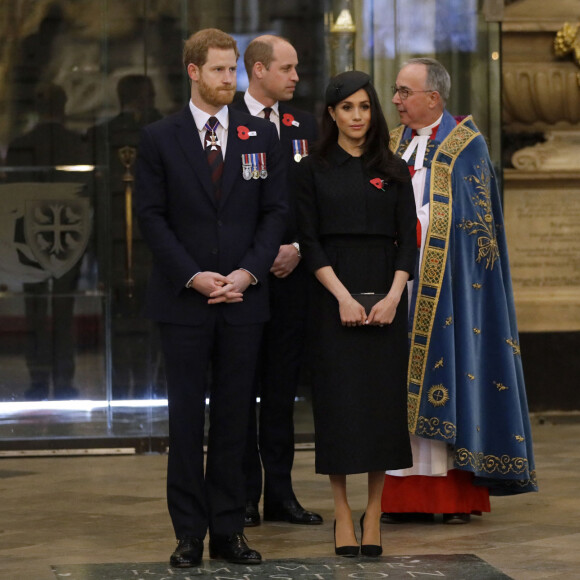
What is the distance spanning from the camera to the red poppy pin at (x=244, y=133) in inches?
215

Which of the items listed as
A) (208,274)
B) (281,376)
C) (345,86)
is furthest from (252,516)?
(345,86)

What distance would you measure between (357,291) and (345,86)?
749mm

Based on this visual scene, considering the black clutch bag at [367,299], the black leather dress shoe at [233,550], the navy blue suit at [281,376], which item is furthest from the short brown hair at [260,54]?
the black leather dress shoe at [233,550]

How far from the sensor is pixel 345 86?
554 cm

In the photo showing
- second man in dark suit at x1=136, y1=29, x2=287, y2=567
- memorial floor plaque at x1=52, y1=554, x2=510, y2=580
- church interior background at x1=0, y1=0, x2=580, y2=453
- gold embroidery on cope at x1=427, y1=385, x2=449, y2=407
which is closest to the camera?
memorial floor plaque at x1=52, y1=554, x2=510, y2=580

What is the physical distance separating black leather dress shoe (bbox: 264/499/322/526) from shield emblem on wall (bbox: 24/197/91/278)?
2.92m

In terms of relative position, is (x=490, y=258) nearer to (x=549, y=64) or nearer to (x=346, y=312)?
(x=346, y=312)

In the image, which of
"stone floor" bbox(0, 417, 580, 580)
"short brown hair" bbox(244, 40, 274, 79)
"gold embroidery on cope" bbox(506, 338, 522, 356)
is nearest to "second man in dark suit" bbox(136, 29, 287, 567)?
"stone floor" bbox(0, 417, 580, 580)

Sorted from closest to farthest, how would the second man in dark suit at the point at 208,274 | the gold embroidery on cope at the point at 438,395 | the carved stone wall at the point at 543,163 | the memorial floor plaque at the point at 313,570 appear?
the memorial floor plaque at the point at 313,570 → the second man in dark suit at the point at 208,274 → the gold embroidery on cope at the point at 438,395 → the carved stone wall at the point at 543,163

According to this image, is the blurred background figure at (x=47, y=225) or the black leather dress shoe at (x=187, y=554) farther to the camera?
the blurred background figure at (x=47, y=225)

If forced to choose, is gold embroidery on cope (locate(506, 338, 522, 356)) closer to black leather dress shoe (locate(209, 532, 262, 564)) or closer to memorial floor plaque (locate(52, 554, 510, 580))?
memorial floor plaque (locate(52, 554, 510, 580))

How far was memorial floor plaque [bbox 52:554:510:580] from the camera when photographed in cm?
516

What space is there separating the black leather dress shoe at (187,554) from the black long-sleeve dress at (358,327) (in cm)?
52

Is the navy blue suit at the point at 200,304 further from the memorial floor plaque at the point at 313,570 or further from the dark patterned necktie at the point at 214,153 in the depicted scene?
the memorial floor plaque at the point at 313,570
